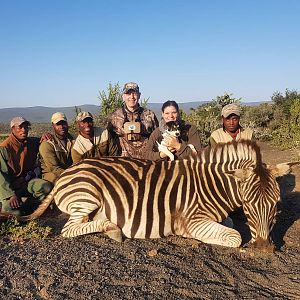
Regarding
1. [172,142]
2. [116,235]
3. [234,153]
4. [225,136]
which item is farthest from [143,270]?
[225,136]

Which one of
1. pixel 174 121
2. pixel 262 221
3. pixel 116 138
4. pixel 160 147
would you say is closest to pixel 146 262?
pixel 262 221

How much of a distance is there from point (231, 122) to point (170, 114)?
39.5 inches

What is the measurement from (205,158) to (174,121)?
1235mm

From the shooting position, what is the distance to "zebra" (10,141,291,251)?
445 centimetres

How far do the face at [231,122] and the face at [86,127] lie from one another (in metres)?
2.20

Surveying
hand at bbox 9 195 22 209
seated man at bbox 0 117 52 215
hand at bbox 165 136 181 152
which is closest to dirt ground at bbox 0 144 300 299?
hand at bbox 9 195 22 209

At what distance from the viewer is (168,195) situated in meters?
4.66

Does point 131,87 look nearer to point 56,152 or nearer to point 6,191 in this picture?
point 56,152

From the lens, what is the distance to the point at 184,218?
459cm

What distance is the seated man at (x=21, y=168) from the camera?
6.27 m

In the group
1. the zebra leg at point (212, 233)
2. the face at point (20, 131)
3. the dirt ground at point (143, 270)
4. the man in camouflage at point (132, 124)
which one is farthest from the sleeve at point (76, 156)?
the zebra leg at point (212, 233)

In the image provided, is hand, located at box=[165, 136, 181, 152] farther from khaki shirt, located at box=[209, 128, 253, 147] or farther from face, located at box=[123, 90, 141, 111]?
face, located at box=[123, 90, 141, 111]

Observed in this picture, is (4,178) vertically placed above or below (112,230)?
above

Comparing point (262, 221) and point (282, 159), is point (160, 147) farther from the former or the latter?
point (282, 159)
